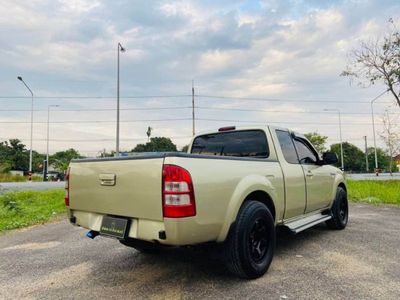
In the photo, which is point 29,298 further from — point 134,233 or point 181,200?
point 181,200

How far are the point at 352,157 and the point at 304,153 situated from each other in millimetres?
84874

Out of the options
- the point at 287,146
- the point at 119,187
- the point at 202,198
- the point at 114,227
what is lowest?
the point at 114,227

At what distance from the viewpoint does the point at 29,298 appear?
11.0 feet

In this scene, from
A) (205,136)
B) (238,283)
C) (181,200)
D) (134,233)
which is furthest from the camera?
(205,136)

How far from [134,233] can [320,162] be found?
3.53 m

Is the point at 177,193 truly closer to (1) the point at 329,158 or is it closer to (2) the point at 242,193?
(2) the point at 242,193

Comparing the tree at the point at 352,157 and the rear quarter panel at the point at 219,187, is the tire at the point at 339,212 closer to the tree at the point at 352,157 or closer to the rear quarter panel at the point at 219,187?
the rear quarter panel at the point at 219,187

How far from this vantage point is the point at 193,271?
4.00 meters

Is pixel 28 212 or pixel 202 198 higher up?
pixel 202 198

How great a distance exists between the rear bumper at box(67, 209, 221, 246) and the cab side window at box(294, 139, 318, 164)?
8.14 ft

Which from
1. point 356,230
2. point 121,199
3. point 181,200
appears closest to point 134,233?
point 121,199

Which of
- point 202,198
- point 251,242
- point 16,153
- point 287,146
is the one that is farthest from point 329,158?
point 16,153

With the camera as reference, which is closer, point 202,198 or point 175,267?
point 202,198

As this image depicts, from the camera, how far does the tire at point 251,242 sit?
3.47m
